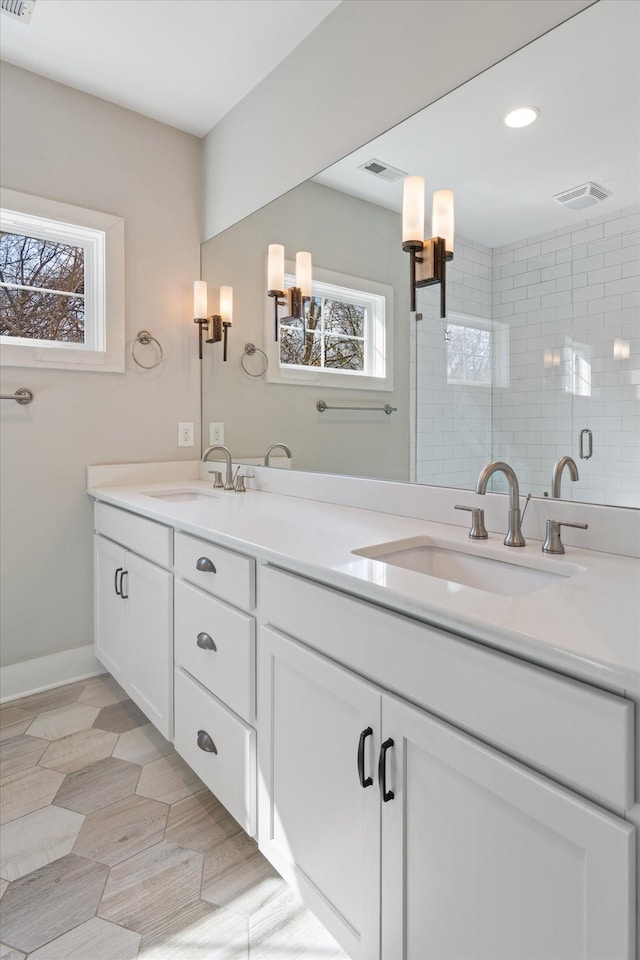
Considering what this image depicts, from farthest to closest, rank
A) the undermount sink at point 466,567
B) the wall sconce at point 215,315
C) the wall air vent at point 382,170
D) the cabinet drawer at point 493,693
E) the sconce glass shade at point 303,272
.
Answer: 1. the wall sconce at point 215,315
2. the sconce glass shade at point 303,272
3. the wall air vent at point 382,170
4. the undermount sink at point 466,567
5. the cabinet drawer at point 493,693

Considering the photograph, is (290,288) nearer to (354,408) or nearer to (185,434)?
(354,408)

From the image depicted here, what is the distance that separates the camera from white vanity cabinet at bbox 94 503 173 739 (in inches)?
66.2

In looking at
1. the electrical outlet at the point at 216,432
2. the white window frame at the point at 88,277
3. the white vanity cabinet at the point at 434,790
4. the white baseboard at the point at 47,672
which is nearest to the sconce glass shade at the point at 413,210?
the white vanity cabinet at the point at 434,790

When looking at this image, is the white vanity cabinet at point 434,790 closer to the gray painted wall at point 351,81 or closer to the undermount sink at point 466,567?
the undermount sink at point 466,567

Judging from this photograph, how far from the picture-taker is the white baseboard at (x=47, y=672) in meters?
2.21

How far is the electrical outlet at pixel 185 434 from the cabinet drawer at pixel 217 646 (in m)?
1.22

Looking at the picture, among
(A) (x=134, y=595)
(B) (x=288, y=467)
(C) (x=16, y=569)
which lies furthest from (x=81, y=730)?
(B) (x=288, y=467)

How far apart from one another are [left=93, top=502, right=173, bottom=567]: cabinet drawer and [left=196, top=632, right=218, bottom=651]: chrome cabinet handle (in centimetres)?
29

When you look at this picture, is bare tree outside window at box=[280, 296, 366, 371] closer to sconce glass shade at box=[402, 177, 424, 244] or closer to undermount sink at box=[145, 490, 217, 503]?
sconce glass shade at box=[402, 177, 424, 244]

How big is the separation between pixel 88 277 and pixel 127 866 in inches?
88.4

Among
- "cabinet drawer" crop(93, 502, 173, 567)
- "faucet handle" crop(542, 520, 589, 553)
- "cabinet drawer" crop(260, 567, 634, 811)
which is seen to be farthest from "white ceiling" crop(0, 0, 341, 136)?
"cabinet drawer" crop(260, 567, 634, 811)

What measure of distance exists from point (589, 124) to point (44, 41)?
2.04 m

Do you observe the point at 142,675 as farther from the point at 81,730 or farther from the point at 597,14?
the point at 597,14

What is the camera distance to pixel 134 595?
75.7 inches
